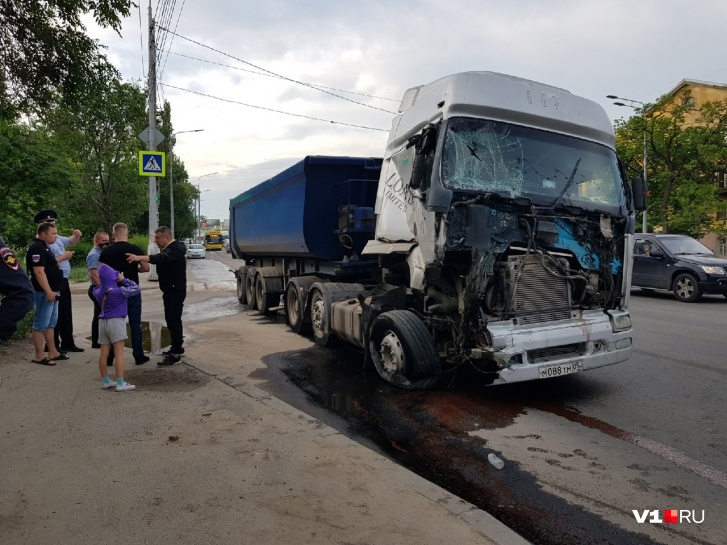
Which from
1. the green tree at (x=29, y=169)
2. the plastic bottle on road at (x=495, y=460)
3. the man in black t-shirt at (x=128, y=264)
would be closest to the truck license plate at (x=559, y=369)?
the plastic bottle on road at (x=495, y=460)

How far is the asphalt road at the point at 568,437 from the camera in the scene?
3.44 meters

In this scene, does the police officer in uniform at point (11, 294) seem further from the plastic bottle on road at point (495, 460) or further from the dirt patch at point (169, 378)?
the plastic bottle on road at point (495, 460)

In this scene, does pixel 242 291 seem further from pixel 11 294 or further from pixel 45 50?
pixel 11 294

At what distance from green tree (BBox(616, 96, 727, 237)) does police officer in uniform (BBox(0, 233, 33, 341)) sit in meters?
35.0

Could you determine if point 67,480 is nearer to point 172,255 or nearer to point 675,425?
point 172,255

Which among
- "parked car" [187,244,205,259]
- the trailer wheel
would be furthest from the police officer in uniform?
"parked car" [187,244,205,259]

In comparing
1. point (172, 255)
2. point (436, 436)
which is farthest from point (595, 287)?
point (172, 255)

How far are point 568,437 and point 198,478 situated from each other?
9.69 feet

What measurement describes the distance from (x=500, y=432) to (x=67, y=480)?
3280 mm

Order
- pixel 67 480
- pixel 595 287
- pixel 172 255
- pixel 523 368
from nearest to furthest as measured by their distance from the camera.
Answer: pixel 67 480, pixel 523 368, pixel 595 287, pixel 172 255

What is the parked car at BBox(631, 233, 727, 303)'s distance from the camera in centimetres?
1381

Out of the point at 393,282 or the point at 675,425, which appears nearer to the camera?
the point at 675,425

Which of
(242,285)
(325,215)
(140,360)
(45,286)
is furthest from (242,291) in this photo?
(45,286)

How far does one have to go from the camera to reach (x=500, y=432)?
4863 millimetres
